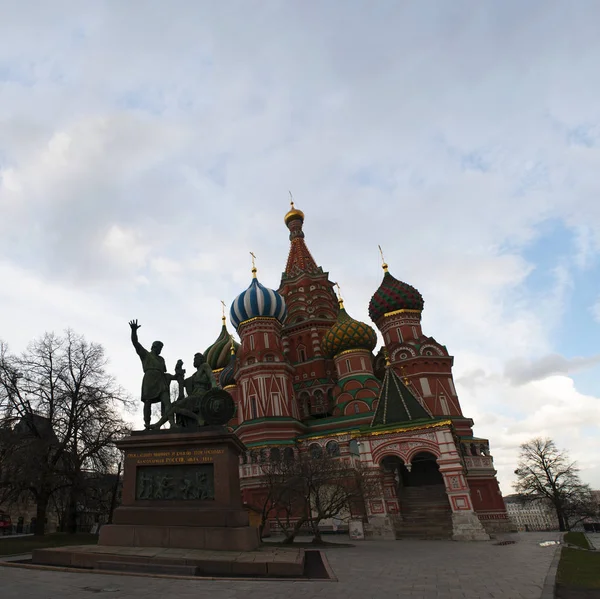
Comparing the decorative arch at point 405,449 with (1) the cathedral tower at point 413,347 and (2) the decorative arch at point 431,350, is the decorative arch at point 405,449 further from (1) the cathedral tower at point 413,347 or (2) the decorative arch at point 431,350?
(2) the decorative arch at point 431,350

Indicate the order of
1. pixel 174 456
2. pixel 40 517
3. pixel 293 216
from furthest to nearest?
pixel 293 216 → pixel 40 517 → pixel 174 456

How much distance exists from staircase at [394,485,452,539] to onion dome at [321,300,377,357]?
44.2 feet

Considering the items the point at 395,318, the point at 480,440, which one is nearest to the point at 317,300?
the point at 395,318

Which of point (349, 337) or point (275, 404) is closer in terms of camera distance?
point (275, 404)

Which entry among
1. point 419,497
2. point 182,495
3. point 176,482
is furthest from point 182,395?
point 419,497

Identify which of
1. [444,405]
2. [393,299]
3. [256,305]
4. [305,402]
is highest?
[256,305]

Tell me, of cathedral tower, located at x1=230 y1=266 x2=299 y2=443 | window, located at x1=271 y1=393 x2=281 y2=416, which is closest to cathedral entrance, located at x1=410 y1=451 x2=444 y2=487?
cathedral tower, located at x1=230 y1=266 x2=299 y2=443

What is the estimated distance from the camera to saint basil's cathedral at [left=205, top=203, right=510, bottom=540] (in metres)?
23.0

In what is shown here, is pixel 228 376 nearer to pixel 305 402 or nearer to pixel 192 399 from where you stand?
pixel 305 402

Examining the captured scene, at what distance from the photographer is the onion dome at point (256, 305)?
3781 centimetres

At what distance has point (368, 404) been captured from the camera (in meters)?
33.3

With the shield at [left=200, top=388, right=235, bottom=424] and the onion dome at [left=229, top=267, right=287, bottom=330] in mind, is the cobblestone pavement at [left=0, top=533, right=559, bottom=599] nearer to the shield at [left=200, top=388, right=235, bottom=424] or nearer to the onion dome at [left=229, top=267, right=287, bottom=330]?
the shield at [left=200, top=388, right=235, bottom=424]

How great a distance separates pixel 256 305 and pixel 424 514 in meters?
21.1

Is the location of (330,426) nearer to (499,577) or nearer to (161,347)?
(161,347)
